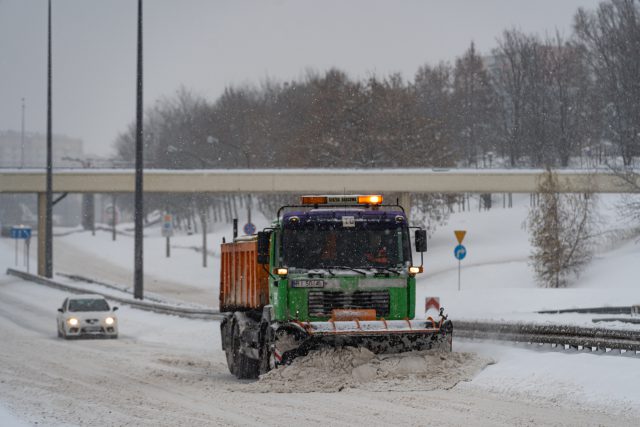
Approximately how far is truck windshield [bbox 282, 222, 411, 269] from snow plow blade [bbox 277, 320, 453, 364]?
→ 1.16m

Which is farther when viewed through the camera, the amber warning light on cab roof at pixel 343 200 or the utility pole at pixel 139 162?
the utility pole at pixel 139 162

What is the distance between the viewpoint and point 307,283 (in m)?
17.7

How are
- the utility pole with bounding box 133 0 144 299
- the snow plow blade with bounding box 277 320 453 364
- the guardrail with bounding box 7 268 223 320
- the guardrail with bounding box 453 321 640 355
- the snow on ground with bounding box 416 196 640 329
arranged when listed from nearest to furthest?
1. the snow plow blade with bounding box 277 320 453 364
2. the guardrail with bounding box 453 321 640 355
3. the guardrail with bounding box 7 268 223 320
4. the utility pole with bounding box 133 0 144 299
5. the snow on ground with bounding box 416 196 640 329

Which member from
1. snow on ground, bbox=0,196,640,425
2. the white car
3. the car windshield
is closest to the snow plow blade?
snow on ground, bbox=0,196,640,425

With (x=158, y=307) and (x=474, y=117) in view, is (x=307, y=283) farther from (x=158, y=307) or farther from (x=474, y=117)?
(x=474, y=117)

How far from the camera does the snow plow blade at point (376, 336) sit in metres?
16.9

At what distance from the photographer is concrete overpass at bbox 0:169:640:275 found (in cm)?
6341

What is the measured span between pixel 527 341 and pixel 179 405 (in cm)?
776

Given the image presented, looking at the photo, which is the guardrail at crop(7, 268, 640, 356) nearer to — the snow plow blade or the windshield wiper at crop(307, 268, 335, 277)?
the snow plow blade

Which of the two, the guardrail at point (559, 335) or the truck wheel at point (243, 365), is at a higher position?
the guardrail at point (559, 335)

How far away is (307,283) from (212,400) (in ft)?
9.21

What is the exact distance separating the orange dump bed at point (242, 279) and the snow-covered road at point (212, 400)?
4.83ft

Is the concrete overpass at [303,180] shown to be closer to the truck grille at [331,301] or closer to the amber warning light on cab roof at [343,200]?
the amber warning light on cab roof at [343,200]

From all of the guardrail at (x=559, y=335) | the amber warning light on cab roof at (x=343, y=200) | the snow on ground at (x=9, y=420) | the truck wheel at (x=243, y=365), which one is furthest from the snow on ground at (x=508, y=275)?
the snow on ground at (x=9, y=420)
